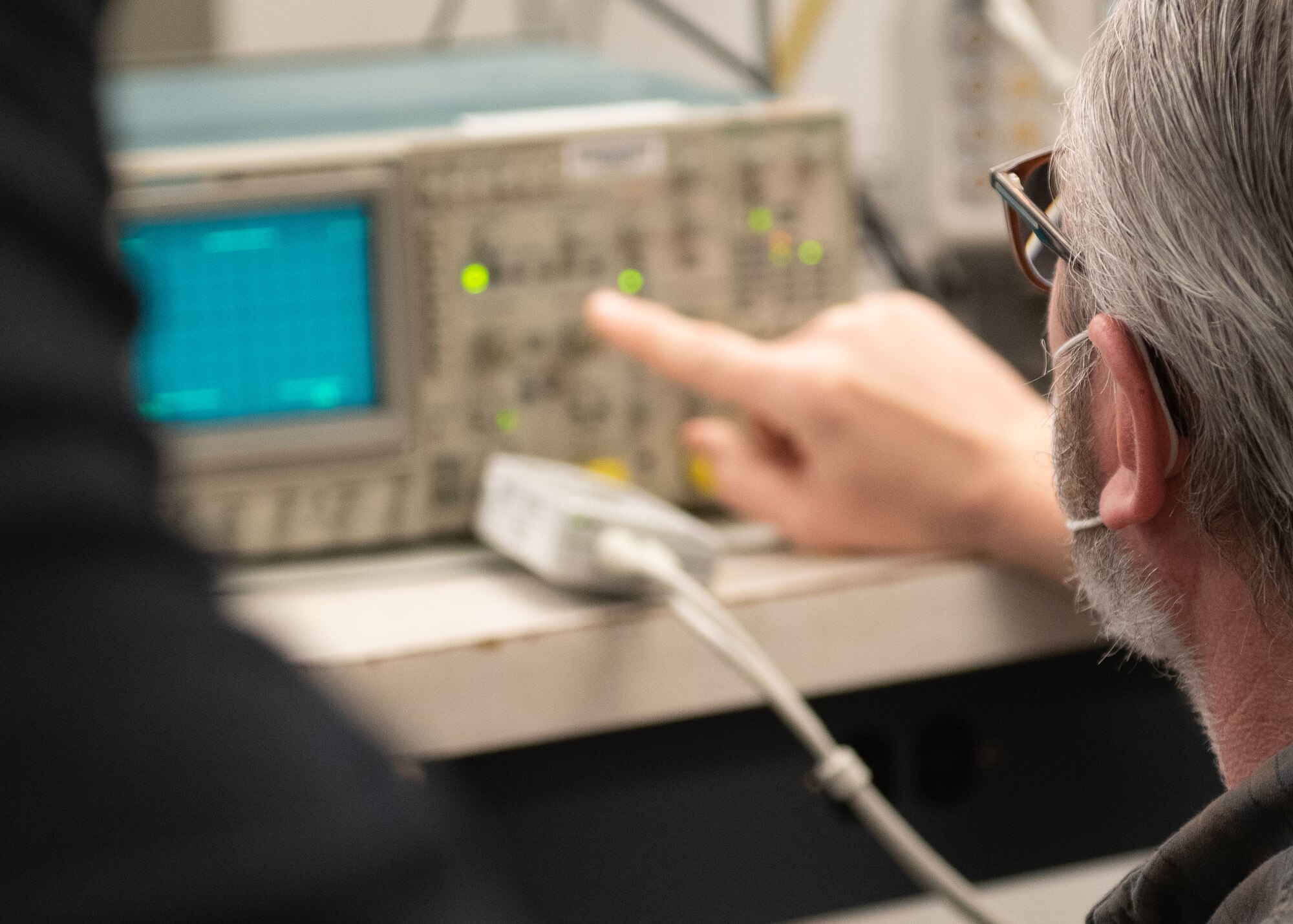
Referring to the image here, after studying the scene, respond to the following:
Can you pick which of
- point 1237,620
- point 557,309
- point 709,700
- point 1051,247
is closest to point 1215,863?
point 1237,620

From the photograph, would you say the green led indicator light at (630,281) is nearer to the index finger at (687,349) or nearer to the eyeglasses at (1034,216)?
the index finger at (687,349)

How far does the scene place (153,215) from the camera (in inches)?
32.9

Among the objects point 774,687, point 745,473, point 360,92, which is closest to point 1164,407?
point 774,687

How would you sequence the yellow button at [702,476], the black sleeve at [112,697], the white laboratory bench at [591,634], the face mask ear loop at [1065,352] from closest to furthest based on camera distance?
the black sleeve at [112,697] < the face mask ear loop at [1065,352] < the white laboratory bench at [591,634] < the yellow button at [702,476]

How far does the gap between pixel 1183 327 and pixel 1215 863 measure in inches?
6.9

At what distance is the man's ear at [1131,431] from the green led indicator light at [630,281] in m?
0.45

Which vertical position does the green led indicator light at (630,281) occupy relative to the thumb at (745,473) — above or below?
above

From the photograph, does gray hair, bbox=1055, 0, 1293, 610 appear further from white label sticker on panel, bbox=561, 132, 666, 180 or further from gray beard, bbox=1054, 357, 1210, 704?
white label sticker on panel, bbox=561, 132, 666, 180

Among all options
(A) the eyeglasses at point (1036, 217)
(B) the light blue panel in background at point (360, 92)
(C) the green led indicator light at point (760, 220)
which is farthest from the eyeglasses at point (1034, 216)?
(B) the light blue panel in background at point (360, 92)

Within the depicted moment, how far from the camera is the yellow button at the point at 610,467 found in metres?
0.93

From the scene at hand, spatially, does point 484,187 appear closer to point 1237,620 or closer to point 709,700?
point 709,700

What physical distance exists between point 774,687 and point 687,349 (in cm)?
25

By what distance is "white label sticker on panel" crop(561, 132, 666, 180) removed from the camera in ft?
2.96

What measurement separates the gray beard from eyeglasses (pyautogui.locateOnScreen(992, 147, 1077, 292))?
0.19ft
